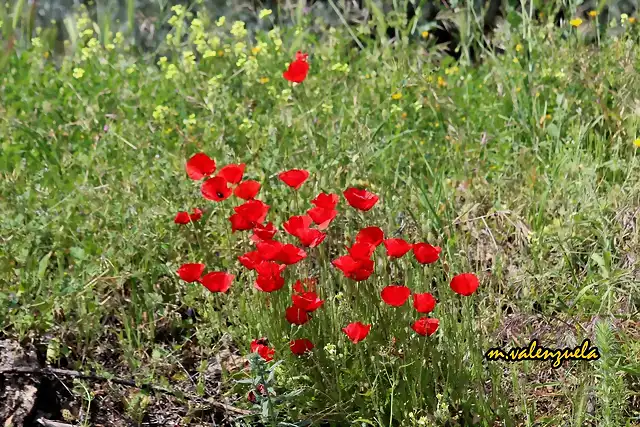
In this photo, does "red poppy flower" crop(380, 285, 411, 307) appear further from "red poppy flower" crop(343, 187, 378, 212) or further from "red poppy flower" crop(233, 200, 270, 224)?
"red poppy flower" crop(233, 200, 270, 224)

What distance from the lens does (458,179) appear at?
135 inches

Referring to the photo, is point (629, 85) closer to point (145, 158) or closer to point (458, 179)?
point (458, 179)

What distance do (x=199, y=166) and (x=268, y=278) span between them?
51 centimetres

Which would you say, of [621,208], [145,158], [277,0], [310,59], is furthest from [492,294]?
[277,0]

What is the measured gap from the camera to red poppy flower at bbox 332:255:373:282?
2.17m

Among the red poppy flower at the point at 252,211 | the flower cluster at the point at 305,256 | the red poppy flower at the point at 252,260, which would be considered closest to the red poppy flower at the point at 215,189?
the flower cluster at the point at 305,256

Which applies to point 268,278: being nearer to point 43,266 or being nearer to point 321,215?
point 321,215

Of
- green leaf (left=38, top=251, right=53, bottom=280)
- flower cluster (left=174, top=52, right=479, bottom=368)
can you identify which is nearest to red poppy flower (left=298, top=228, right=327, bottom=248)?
flower cluster (left=174, top=52, right=479, bottom=368)

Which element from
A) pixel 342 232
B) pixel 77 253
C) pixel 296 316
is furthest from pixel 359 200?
pixel 77 253

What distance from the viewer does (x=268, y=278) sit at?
7.39 ft

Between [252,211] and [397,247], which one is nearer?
[397,247]
